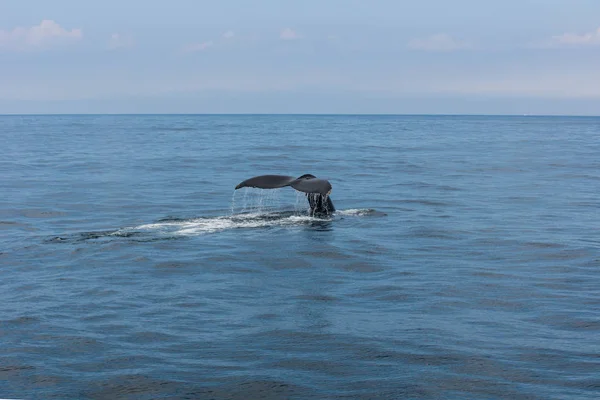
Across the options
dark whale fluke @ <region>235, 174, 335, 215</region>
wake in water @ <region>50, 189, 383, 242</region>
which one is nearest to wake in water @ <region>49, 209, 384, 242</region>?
wake in water @ <region>50, 189, 383, 242</region>

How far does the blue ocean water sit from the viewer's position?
8.80 meters

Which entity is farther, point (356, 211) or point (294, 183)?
point (356, 211)

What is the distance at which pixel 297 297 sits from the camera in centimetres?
1225

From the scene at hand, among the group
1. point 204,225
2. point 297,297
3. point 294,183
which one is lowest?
point 297,297

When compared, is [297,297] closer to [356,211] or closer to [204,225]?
[204,225]

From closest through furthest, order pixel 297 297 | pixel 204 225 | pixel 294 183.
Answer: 1. pixel 297 297
2. pixel 294 183
3. pixel 204 225

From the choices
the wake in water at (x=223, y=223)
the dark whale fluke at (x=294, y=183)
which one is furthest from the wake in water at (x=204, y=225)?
the dark whale fluke at (x=294, y=183)

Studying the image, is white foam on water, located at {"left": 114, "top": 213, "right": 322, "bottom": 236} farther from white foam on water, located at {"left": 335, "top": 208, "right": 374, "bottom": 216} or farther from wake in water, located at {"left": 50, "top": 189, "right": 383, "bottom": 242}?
white foam on water, located at {"left": 335, "top": 208, "right": 374, "bottom": 216}

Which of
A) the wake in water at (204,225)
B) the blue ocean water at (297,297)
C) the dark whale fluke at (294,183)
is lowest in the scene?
the blue ocean water at (297,297)

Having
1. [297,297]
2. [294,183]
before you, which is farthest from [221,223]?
[297,297]

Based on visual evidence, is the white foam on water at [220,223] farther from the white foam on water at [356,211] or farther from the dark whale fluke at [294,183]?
the white foam on water at [356,211]

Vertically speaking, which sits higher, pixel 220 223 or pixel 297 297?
pixel 220 223

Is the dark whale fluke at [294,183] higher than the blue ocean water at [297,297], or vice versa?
the dark whale fluke at [294,183]

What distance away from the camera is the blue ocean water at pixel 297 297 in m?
8.80
